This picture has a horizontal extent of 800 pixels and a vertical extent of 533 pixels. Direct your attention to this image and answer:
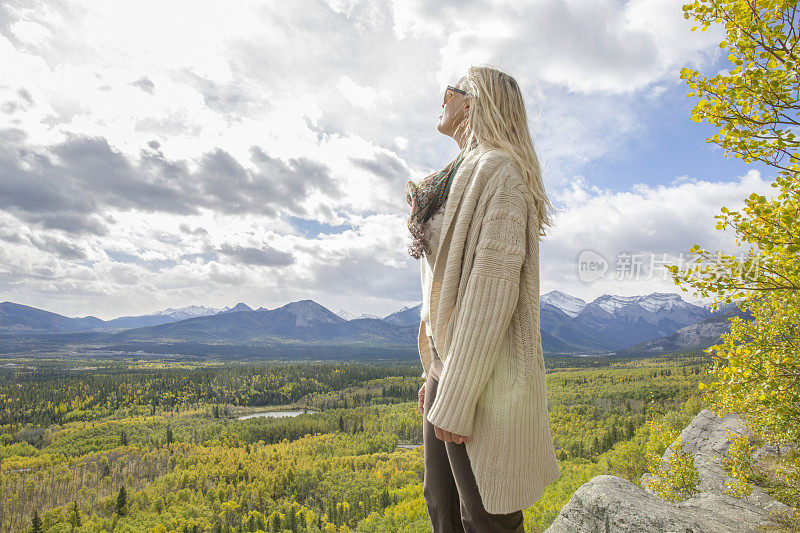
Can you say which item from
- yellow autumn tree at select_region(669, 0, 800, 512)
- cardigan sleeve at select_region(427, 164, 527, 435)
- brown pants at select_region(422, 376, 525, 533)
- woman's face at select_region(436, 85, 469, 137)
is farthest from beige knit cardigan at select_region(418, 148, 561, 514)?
yellow autumn tree at select_region(669, 0, 800, 512)

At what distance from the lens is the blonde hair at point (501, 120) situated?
1860mm

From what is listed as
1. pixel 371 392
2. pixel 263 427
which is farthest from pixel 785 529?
pixel 371 392

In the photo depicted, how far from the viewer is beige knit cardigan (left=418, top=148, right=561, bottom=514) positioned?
61.5 inches

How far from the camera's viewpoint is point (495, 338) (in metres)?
1.55

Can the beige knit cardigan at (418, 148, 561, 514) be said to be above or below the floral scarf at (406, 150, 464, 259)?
below

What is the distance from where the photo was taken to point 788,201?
329 cm

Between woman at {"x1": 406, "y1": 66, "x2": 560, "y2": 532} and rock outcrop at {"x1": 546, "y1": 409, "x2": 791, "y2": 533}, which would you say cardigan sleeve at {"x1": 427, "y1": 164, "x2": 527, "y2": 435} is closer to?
woman at {"x1": 406, "y1": 66, "x2": 560, "y2": 532}

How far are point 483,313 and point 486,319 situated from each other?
27 mm

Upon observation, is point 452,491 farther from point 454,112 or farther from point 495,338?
point 454,112

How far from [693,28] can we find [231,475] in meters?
43.5

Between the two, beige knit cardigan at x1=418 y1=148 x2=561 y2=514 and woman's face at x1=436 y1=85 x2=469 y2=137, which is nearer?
beige knit cardigan at x1=418 y1=148 x2=561 y2=514

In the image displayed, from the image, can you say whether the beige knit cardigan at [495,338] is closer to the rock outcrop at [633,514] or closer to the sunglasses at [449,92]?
the sunglasses at [449,92]

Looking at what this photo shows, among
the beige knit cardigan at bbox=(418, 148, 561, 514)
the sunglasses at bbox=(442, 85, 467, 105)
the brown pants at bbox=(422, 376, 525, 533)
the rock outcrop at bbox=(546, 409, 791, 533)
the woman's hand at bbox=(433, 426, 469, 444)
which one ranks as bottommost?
the rock outcrop at bbox=(546, 409, 791, 533)

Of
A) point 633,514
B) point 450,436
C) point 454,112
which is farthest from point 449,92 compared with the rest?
point 633,514
